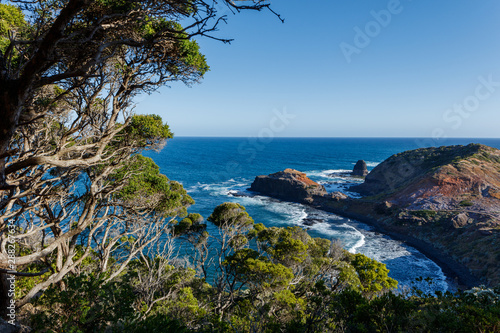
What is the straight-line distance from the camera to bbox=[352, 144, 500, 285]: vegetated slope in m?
33.2

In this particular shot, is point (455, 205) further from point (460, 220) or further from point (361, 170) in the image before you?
point (361, 170)

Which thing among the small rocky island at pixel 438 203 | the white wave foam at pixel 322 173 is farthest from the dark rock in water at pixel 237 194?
the white wave foam at pixel 322 173

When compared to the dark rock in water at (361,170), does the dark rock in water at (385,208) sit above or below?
below

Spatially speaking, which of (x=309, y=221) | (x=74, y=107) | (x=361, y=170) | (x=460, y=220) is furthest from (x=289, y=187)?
(x=74, y=107)

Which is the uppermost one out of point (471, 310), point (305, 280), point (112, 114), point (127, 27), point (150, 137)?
point (127, 27)

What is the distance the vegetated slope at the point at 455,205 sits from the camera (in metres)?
33.2

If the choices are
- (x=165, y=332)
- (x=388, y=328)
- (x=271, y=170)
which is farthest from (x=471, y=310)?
(x=271, y=170)

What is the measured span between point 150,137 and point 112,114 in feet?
6.80

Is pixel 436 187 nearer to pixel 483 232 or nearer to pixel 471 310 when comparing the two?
pixel 483 232

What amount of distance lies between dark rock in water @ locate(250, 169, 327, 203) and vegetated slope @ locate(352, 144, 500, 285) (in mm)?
13998

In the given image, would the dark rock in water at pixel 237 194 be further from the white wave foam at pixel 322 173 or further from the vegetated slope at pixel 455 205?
the white wave foam at pixel 322 173

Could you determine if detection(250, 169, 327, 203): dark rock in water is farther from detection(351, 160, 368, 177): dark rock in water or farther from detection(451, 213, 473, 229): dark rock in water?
detection(351, 160, 368, 177): dark rock in water

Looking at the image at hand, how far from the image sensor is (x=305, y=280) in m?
18.8

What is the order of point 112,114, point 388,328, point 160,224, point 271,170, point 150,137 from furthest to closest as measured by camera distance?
point 271,170
point 160,224
point 150,137
point 112,114
point 388,328
